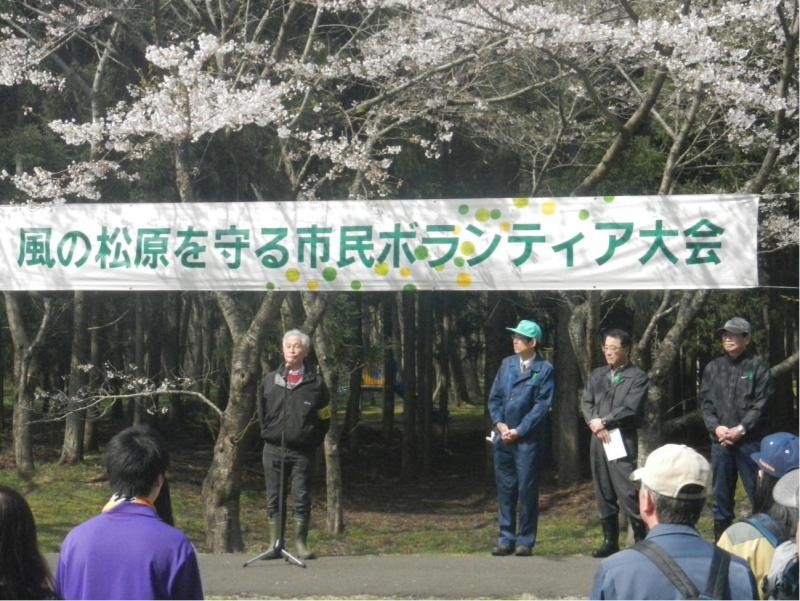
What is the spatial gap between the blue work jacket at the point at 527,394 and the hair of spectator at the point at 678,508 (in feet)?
15.8

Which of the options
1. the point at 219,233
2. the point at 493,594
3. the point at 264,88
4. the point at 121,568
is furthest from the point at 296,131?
the point at 121,568

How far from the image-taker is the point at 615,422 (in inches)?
316

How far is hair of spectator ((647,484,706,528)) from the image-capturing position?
11.0 ft

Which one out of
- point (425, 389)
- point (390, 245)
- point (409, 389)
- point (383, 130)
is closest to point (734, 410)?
point (390, 245)

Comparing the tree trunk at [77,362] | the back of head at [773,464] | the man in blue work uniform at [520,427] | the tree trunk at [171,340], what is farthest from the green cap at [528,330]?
the tree trunk at [171,340]

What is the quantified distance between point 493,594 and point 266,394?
7.33ft

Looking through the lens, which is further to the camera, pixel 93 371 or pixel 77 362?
pixel 93 371

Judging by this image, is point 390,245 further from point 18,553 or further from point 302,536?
point 18,553

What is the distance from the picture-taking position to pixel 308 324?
41.8ft

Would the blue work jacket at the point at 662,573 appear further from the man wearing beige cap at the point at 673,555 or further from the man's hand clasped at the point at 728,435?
the man's hand clasped at the point at 728,435

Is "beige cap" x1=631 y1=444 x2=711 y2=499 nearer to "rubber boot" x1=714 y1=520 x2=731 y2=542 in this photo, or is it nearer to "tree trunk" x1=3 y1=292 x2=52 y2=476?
"rubber boot" x1=714 y1=520 x2=731 y2=542

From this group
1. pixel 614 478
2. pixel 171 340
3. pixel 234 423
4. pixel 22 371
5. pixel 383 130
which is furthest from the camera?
pixel 171 340

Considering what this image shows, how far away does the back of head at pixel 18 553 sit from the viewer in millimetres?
3246

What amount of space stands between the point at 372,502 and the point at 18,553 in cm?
1826
